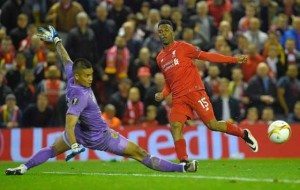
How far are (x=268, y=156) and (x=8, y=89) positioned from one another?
6604 mm

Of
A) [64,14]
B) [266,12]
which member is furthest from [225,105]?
[64,14]

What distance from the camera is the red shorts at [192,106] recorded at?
14.0m

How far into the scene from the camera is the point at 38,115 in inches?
793

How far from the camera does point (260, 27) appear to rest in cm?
2261

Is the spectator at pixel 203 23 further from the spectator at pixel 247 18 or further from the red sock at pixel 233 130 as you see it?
the red sock at pixel 233 130

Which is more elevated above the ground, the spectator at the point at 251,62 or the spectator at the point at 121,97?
the spectator at the point at 251,62

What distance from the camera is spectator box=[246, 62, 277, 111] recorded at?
20250 millimetres

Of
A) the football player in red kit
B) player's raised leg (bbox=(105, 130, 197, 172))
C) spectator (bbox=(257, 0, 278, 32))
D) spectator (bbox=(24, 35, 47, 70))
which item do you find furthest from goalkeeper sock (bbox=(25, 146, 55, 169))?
spectator (bbox=(257, 0, 278, 32))

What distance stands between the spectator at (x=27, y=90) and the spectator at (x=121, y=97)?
1.97 metres

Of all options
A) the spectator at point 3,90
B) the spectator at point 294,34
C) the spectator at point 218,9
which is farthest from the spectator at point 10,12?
the spectator at point 294,34

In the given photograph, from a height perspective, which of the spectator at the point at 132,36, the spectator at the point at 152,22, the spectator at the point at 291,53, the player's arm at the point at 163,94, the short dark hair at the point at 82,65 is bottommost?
the player's arm at the point at 163,94

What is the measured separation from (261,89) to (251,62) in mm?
1000

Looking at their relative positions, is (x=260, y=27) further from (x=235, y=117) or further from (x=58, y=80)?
(x=58, y=80)

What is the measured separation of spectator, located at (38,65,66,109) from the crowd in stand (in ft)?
0.08
